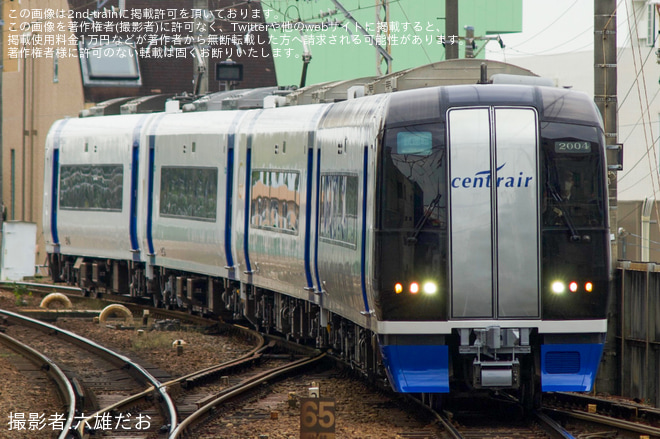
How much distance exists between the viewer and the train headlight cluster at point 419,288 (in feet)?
35.6

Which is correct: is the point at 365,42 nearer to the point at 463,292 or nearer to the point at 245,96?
the point at 245,96

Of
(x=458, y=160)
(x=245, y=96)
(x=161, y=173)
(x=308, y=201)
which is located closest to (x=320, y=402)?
(x=458, y=160)

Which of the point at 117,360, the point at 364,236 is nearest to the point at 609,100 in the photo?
the point at 364,236

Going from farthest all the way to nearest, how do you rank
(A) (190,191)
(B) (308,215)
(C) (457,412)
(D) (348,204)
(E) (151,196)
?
(E) (151,196)
(A) (190,191)
(B) (308,215)
(D) (348,204)
(C) (457,412)

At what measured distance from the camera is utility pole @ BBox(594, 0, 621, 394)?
1377 centimetres

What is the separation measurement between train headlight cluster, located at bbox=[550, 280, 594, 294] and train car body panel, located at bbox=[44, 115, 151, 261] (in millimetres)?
12977

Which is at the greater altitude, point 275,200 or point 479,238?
point 275,200

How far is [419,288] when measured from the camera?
1086 centimetres

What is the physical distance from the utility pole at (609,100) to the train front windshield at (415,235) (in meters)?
3.41

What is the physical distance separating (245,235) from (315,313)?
106 inches

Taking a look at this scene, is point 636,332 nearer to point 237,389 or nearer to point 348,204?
point 348,204

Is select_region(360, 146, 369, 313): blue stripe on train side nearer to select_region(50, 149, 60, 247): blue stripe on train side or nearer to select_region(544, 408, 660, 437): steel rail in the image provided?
select_region(544, 408, 660, 437): steel rail

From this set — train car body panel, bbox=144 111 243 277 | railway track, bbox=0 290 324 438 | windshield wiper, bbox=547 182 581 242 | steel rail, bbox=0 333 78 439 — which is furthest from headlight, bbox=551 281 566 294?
train car body panel, bbox=144 111 243 277

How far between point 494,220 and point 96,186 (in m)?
14.6
